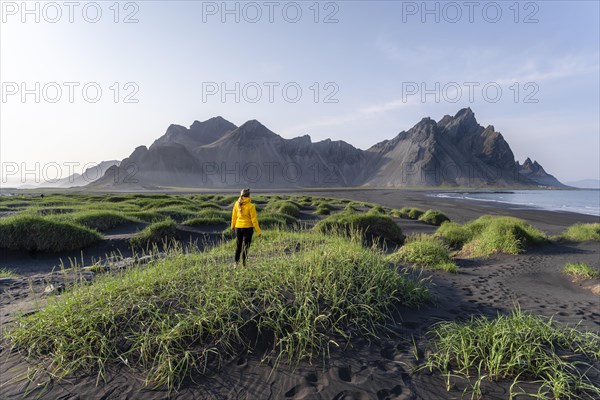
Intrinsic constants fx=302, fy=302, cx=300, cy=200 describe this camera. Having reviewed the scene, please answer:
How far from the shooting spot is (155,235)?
15.2m

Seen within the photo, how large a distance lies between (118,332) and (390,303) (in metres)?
4.79

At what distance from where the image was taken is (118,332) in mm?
4746

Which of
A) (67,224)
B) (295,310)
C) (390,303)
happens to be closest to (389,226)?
(390,303)

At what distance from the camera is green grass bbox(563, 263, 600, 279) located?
9.61 metres

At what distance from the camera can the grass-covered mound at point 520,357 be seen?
12.1 ft

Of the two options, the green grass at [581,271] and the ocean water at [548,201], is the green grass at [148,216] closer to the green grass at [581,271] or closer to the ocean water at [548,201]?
A: the green grass at [581,271]

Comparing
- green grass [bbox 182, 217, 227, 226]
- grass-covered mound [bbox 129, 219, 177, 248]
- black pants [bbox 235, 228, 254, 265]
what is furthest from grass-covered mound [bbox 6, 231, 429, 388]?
green grass [bbox 182, 217, 227, 226]

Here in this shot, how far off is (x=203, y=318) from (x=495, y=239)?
44.5 ft

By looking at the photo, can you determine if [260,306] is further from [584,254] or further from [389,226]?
[584,254]

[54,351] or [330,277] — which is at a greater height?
[330,277]

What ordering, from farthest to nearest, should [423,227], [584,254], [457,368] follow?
[423,227] → [584,254] → [457,368]

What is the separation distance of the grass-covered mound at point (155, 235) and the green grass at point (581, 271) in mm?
15852

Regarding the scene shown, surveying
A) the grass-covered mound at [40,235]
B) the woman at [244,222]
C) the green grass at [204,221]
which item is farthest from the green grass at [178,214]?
the woman at [244,222]

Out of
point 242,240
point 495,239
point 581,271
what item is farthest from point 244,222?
point 495,239
